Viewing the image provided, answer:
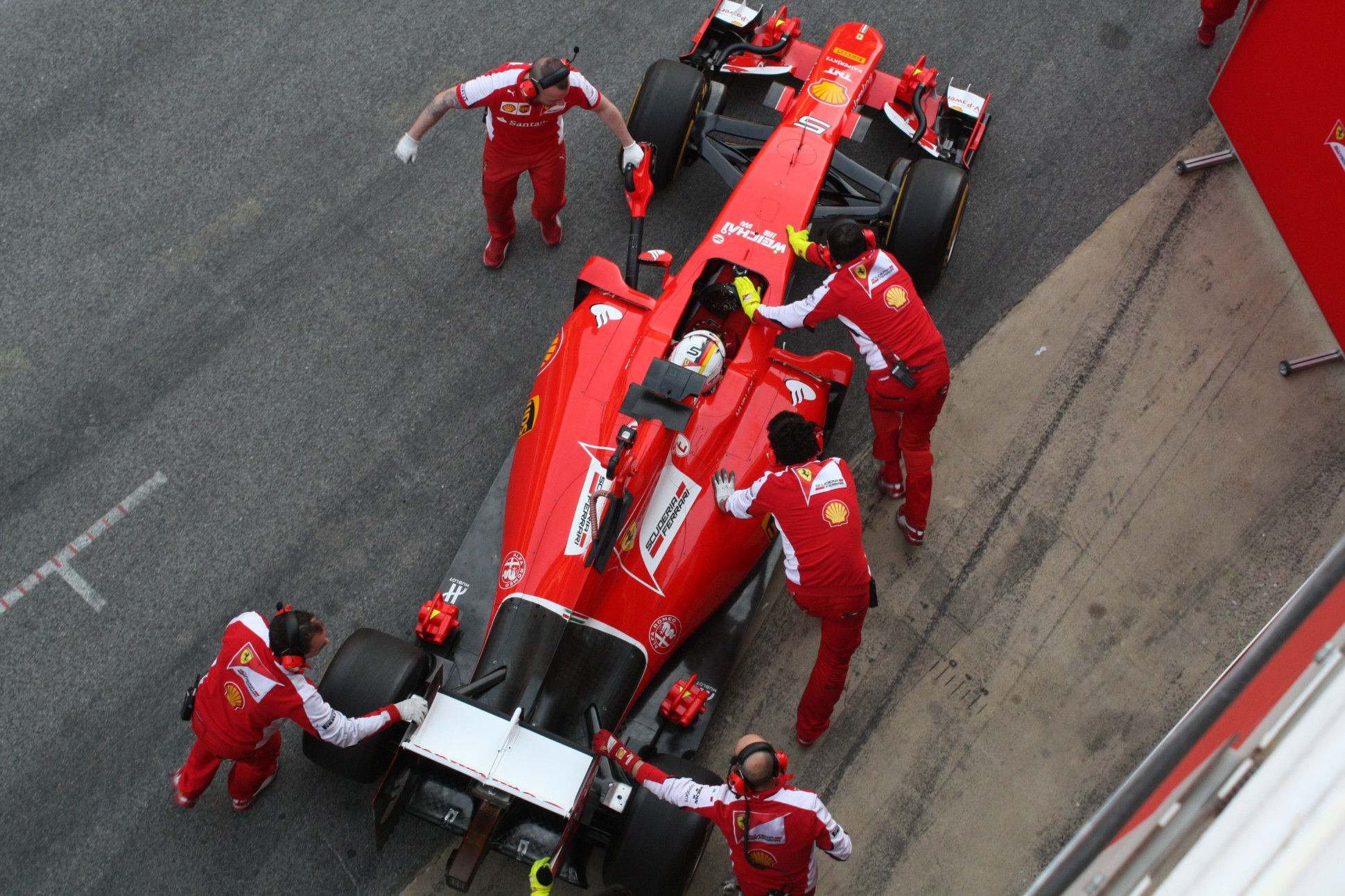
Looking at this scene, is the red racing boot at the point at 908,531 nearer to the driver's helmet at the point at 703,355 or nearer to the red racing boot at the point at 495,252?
the driver's helmet at the point at 703,355

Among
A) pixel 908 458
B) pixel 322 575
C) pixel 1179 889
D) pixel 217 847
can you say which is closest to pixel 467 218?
pixel 322 575

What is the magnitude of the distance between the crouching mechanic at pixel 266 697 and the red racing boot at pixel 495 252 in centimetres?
276

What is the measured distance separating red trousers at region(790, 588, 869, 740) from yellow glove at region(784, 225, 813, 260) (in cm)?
181

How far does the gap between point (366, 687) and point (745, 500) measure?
6.07 ft

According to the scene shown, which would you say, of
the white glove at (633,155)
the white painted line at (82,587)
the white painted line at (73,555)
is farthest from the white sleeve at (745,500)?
the white painted line at (82,587)

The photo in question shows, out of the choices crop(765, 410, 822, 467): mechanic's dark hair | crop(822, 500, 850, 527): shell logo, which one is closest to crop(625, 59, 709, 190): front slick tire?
crop(765, 410, 822, 467): mechanic's dark hair

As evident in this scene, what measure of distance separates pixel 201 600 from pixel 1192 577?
211 inches

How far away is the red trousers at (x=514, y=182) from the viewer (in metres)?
5.54

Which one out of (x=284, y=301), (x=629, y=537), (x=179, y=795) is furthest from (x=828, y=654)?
(x=284, y=301)

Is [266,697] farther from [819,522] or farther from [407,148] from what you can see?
[407,148]

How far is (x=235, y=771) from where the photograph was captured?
459 centimetres

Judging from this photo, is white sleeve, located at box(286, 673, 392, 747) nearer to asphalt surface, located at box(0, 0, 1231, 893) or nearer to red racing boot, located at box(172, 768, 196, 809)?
asphalt surface, located at box(0, 0, 1231, 893)

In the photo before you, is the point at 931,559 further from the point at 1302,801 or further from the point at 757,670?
the point at 1302,801

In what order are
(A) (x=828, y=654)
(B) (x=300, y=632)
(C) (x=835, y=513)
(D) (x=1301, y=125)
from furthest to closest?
(D) (x=1301, y=125)
(A) (x=828, y=654)
(C) (x=835, y=513)
(B) (x=300, y=632)
